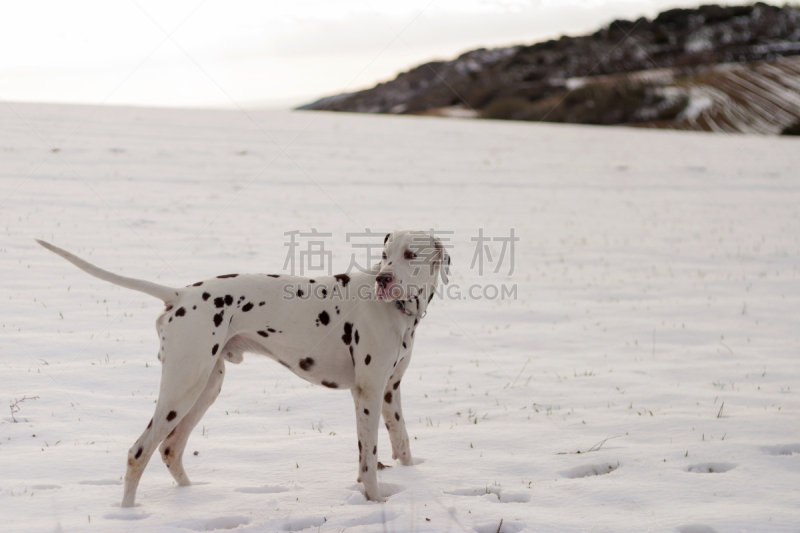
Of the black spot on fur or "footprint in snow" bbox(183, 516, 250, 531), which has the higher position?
the black spot on fur

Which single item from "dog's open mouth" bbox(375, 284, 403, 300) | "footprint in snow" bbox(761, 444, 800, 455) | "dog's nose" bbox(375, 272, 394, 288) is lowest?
"footprint in snow" bbox(761, 444, 800, 455)

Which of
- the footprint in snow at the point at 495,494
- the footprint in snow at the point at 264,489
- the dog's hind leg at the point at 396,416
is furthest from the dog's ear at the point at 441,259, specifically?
the footprint in snow at the point at 264,489

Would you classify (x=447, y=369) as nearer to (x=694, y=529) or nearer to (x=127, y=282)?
(x=694, y=529)

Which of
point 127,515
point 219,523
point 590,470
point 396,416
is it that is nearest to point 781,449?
point 590,470

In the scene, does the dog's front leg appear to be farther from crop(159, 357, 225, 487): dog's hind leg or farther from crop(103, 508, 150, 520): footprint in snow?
crop(103, 508, 150, 520): footprint in snow

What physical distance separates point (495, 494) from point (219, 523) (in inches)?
85.4

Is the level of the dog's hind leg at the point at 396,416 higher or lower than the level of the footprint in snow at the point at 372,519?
higher

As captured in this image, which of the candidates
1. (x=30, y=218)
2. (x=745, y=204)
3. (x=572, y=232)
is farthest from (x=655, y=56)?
(x=30, y=218)

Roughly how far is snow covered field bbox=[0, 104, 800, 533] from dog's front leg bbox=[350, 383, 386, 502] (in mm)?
143

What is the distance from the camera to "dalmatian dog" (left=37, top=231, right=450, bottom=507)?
4.62 m

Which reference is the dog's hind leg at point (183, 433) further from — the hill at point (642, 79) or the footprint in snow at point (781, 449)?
the hill at point (642, 79)

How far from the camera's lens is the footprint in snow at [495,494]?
198 inches

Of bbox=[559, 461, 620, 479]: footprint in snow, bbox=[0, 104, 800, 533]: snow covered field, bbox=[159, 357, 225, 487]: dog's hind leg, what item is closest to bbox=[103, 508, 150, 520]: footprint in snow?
bbox=[0, 104, 800, 533]: snow covered field

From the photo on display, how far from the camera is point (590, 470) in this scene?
5656mm
